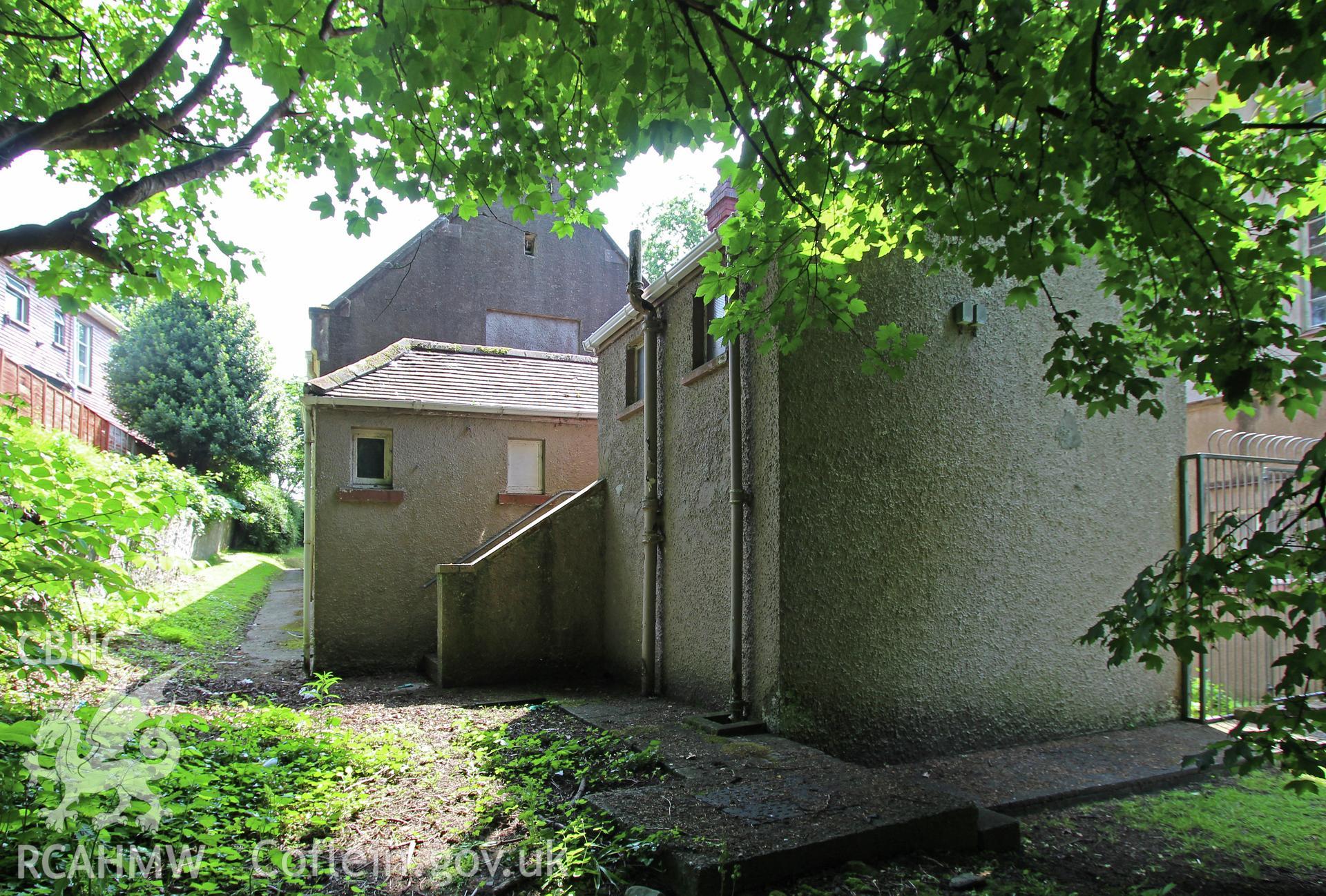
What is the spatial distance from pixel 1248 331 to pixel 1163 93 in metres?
1.26

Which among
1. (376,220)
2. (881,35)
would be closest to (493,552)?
(376,220)

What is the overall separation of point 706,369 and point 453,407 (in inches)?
195

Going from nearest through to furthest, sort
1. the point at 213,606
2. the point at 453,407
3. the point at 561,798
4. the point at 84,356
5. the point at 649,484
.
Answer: the point at 561,798 < the point at 649,484 < the point at 453,407 < the point at 213,606 < the point at 84,356

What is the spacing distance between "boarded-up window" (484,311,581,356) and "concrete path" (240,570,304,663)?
729 centimetres

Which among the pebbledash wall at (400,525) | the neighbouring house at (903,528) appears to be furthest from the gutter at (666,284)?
the pebbledash wall at (400,525)

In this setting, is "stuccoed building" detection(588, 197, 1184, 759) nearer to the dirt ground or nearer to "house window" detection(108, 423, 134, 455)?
the dirt ground

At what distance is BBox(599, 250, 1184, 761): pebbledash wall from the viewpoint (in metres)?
5.51

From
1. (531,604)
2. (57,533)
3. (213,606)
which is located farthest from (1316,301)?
(213,606)

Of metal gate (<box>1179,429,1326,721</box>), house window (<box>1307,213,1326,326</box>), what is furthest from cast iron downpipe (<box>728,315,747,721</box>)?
house window (<box>1307,213,1326,326</box>)

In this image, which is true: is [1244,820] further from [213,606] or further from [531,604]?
[213,606]

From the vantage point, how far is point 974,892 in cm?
331

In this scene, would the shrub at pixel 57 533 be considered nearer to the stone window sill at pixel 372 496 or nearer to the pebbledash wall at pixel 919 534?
the pebbledash wall at pixel 919 534

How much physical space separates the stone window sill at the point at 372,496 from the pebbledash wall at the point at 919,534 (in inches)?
175

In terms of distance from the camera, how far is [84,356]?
25750mm
